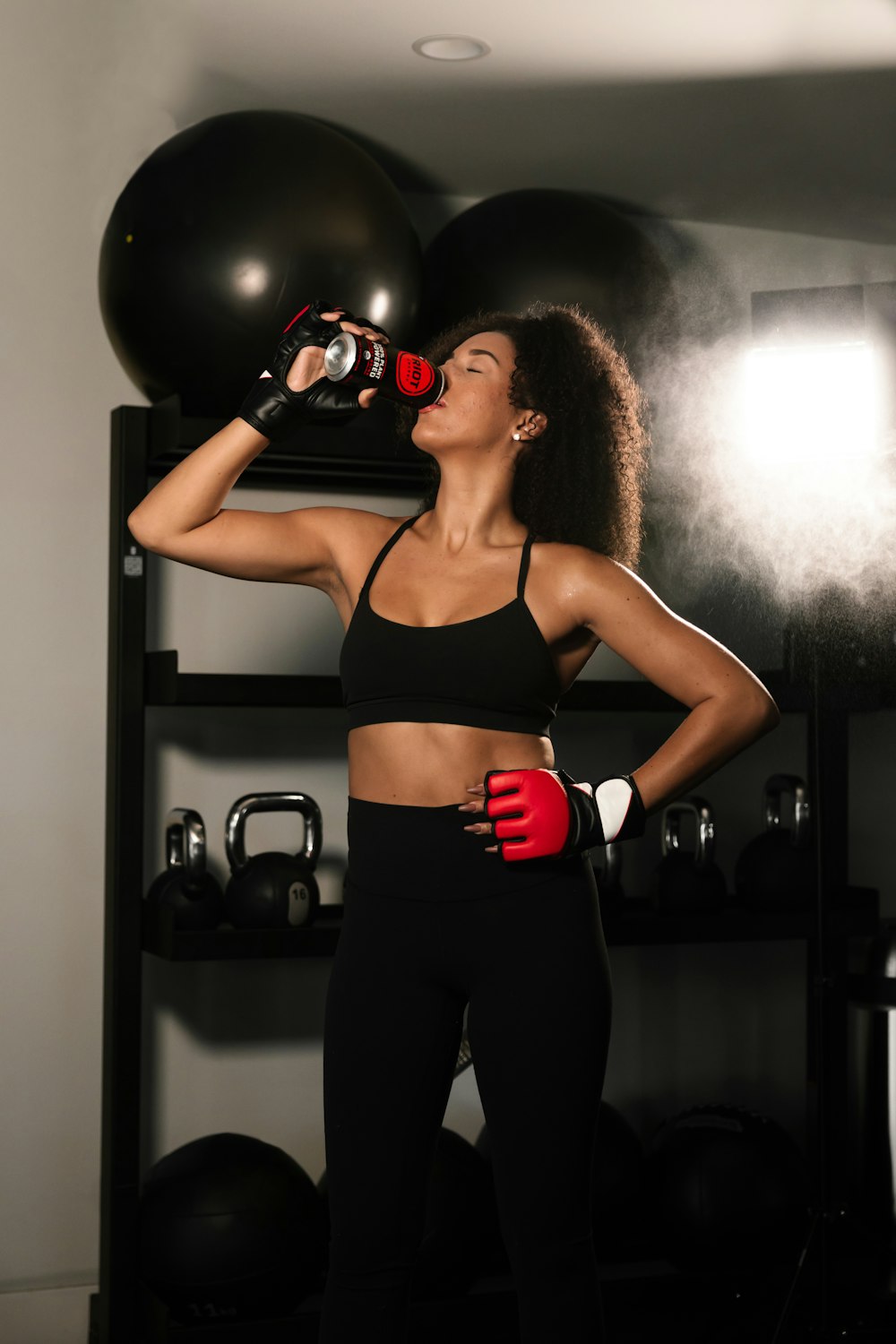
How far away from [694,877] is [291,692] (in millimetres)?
810

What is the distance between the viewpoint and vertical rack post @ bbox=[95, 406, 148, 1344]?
2.23 metres

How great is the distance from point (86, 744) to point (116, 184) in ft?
3.43

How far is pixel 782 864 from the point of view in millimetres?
2535

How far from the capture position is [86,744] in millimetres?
2564

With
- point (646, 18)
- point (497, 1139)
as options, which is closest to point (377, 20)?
point (646, 18)

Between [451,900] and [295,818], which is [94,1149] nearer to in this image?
[295,818]

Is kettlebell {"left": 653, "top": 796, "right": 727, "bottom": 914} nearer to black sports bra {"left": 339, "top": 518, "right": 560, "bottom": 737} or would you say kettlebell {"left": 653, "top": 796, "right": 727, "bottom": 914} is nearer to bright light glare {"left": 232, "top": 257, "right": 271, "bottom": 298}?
black sports bra {"left": 339, "top": 518, "right": 560, "bottom": 737}

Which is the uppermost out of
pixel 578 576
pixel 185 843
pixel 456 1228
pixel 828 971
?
pixel 578 576

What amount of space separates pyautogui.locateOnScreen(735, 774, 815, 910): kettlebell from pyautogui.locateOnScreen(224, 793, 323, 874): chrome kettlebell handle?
0.80 m

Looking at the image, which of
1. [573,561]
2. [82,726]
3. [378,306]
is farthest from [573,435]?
[82,726]

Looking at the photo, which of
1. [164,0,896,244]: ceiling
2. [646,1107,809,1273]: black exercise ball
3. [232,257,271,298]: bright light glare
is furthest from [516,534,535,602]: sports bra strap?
[646,1107,809,1273]: black exercise ball

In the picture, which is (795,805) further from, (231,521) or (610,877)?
(231,521)

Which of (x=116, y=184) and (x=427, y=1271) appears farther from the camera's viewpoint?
(x=116, y=184)

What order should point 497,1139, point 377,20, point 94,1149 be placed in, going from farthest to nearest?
point 94,1149 < point 377,20 < point 497,1139
